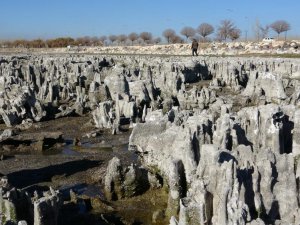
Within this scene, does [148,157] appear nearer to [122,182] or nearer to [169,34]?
[122,182]

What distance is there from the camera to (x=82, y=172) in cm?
1830

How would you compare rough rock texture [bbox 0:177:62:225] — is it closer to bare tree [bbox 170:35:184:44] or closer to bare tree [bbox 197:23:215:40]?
bare tree [bbox 197:23:215:40]

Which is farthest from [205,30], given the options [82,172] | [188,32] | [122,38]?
[82,172]

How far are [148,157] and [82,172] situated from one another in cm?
301

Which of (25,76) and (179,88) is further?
(25,76)

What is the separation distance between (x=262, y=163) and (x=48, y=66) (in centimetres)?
3582

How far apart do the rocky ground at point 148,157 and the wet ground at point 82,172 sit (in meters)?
0.04

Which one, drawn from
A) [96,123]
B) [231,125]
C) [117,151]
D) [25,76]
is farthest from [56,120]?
[231,125]

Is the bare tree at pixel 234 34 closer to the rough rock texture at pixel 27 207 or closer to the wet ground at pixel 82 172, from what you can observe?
the wet ground at pixel 82 172

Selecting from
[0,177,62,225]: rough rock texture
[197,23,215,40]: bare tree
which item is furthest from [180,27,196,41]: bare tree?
[0,177,62,225]: rough rock texture

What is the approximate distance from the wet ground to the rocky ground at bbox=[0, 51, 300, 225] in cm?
4

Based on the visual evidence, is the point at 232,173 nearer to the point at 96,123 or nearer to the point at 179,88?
the point at 96,123

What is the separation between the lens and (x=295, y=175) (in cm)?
1159

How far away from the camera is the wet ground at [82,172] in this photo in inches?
552
